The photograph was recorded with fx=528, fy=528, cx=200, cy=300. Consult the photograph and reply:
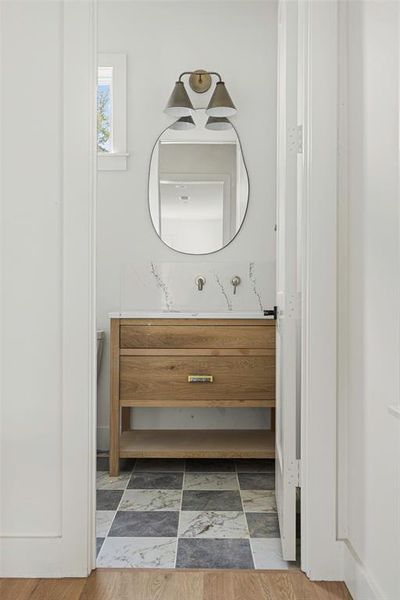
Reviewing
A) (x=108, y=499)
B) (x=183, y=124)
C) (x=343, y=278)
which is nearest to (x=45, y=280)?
(x=343, y=278)

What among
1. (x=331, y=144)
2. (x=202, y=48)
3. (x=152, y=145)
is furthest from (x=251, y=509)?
(x=202, y=48)

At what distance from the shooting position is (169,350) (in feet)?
8.87

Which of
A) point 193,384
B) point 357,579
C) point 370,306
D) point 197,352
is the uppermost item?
point 370,306

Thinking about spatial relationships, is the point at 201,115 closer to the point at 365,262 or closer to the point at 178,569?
the point at 365,262

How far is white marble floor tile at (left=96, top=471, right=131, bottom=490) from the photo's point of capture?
2.56 metres

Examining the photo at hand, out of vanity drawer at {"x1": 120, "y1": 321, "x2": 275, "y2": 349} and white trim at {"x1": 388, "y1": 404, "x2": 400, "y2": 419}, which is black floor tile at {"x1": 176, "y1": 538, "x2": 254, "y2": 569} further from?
vanity drawer at {"x1": 120, "y1": 321, "x2": 275, "y2": 349}

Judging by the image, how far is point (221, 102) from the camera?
3.10 metres

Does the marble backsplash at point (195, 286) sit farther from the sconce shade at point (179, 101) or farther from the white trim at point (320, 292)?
the white trim at point (320, 292)

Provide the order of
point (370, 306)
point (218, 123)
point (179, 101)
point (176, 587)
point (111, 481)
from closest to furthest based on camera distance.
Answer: point (370, 306) < point (176, 587) < point (111, 481) < point (179, 101) < point (218, 123)

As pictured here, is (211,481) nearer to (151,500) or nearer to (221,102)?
(151,500)

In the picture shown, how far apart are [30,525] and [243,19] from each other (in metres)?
3.03

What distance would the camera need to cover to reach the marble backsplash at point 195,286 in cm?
327

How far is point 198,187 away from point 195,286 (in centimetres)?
61

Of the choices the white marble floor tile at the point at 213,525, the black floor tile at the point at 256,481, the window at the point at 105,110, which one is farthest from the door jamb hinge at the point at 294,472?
the window at the point at 105,110
